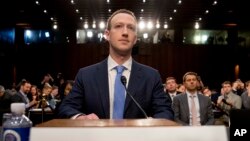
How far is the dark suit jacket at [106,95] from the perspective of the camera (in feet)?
5.73

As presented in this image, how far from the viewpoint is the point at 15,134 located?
86cm

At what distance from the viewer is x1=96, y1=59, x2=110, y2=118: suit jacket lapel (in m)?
1.74

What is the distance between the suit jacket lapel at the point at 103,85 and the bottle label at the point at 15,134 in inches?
34.5

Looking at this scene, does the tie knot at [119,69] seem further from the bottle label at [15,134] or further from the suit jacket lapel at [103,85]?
the bottle label at [15,134]

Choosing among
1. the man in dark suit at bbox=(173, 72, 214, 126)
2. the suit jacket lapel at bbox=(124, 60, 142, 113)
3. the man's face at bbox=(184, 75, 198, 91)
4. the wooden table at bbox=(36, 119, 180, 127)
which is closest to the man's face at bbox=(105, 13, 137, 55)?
the suit jacket lapel at bbox=(124, 60, 142, 113)

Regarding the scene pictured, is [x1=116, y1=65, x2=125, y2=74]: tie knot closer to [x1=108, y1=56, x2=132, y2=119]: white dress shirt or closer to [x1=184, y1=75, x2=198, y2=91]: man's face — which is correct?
[x1=108, y1=56, x2=132, y2=119]: white dress shirt

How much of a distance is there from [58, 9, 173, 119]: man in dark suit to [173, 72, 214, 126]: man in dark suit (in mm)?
3450

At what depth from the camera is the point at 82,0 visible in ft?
45.6

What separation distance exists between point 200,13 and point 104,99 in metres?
14.5

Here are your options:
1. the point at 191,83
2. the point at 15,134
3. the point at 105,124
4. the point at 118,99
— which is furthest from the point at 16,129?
the point at 191,83

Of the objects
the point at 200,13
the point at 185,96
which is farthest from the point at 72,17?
the point at 185,96

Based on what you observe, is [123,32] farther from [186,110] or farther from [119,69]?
[186,110]

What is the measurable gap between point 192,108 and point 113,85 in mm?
3651

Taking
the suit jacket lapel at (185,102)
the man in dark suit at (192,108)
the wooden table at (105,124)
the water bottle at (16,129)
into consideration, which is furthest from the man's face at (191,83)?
the water bottle at (16,129)
